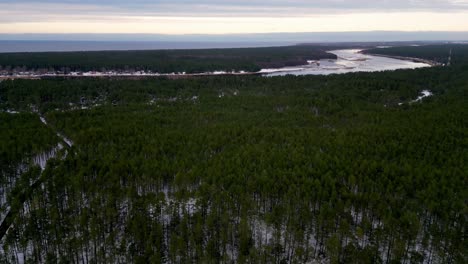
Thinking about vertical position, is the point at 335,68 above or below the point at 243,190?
above

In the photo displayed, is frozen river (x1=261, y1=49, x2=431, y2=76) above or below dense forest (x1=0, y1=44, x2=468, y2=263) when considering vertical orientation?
above

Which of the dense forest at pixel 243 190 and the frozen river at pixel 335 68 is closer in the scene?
the dense forest at pixel 243 190

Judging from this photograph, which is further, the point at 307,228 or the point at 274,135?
the point at 274,135

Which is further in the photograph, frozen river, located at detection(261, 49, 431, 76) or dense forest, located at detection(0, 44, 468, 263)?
frozen river, located at detection(261, 49, 431, 76)

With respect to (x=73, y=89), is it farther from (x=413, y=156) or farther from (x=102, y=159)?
(x=413, y=156)

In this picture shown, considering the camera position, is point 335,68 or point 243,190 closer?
point 243,190

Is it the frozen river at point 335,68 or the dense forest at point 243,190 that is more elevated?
the frozen river at point 335,68

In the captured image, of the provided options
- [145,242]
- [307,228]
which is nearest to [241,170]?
[307,228]

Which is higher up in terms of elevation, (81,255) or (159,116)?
(159,116)
